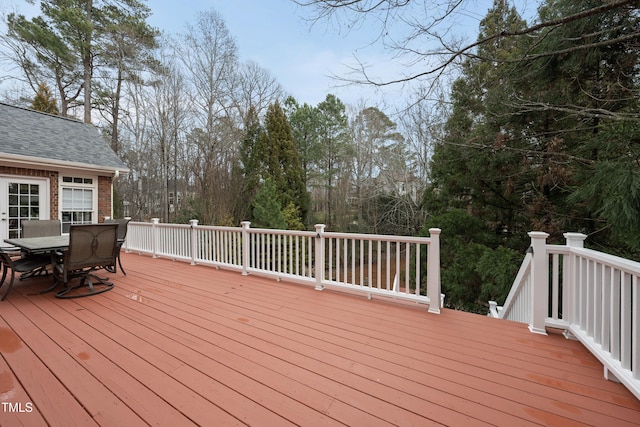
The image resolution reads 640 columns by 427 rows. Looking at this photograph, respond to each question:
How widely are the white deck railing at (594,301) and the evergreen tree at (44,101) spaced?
15969mm

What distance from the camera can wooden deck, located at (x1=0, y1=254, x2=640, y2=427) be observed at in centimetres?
150

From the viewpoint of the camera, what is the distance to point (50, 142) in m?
7.19

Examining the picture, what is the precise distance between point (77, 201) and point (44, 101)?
706cm

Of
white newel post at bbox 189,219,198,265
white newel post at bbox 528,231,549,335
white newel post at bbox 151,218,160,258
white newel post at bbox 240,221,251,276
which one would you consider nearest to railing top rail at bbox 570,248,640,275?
white newel post at bbox 528,231,549,335

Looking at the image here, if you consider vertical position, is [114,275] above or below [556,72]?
below

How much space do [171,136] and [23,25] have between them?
603 centimetres

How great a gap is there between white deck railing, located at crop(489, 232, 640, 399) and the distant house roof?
938 cm

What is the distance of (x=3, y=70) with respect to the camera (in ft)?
33.8

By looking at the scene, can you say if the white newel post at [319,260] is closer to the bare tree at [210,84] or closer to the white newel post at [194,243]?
the white newel post at [194,243]

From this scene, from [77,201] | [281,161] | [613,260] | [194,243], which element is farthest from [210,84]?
[613,260]

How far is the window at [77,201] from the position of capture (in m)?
6.98

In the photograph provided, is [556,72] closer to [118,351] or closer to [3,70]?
[118,351]

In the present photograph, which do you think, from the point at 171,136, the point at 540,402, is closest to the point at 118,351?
the point at 540,402

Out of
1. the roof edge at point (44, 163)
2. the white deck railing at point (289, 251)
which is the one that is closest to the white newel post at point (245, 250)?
the white deck railing at point (289, 251)
